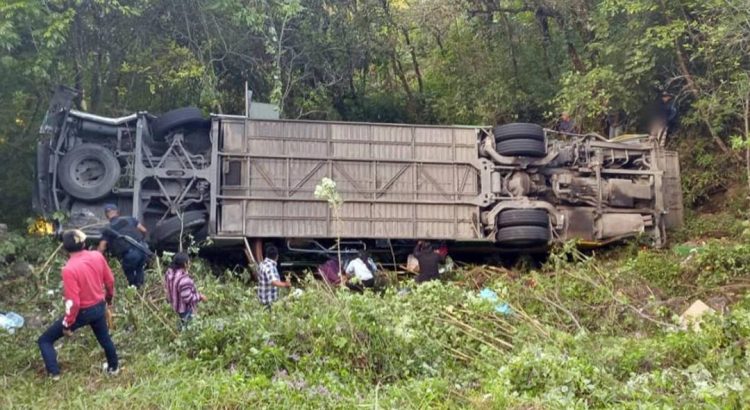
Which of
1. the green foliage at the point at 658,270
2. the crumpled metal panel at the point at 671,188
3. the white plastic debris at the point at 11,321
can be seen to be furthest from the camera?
the crumpled metal panel at the point at 671,188

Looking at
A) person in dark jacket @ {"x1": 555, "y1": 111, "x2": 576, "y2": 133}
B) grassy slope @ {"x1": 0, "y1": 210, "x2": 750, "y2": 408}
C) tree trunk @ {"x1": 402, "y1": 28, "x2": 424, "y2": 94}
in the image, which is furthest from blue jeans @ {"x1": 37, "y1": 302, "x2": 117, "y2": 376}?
tree trunk @ {"x1": 402, "y1": 28, "x2": 424, "y2": 94}

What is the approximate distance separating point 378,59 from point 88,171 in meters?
6.83

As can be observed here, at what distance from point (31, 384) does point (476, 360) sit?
366 cm

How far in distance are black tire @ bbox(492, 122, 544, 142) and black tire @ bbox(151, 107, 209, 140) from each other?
437 centimetres

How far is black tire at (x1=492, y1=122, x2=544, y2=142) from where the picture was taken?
33.3 ft

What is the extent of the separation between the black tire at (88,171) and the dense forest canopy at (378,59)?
2.04 m

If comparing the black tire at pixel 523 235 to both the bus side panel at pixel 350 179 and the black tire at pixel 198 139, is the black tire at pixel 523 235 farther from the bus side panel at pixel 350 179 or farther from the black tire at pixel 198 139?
the black tire at pixel 198 139

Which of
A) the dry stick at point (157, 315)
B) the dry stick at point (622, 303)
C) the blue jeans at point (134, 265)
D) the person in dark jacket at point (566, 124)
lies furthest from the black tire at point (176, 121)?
the person in dark jacket at point (566, 124)

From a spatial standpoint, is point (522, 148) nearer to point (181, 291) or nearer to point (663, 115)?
point (663, 115)

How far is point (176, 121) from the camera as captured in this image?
31.6 ft

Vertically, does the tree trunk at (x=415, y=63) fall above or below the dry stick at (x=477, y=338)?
above

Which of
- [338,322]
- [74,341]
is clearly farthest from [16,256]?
[338,322]

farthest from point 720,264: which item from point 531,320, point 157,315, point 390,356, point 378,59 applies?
point 378,59

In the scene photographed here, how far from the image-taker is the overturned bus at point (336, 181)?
938cm
